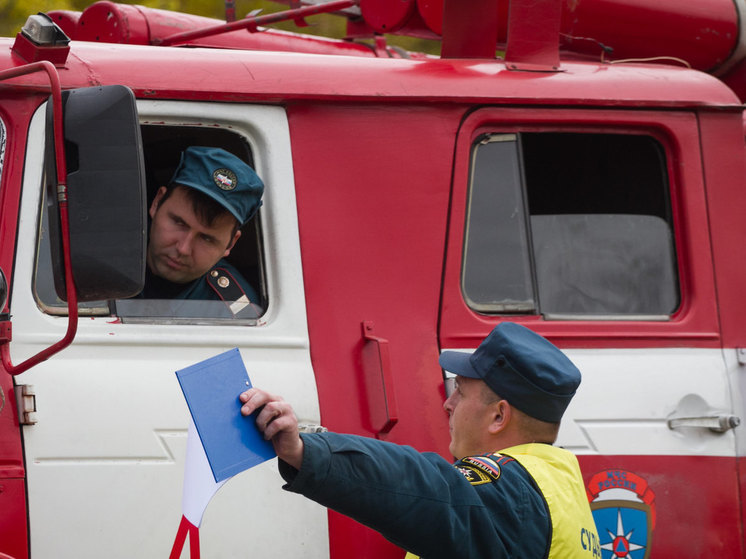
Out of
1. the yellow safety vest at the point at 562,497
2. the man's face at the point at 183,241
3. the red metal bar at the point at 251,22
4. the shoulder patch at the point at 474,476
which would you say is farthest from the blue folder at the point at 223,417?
the red metal bar at the point at 251,22

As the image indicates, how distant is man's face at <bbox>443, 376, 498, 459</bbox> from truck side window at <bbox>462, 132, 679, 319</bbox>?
0.53 metres

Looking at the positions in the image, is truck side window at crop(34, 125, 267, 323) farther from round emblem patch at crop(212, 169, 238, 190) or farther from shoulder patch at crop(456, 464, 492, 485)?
shoulder patch at crop(456, 464, 492, 485)

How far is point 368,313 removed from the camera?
2.75 meters

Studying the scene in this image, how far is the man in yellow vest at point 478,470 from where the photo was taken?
1.75 m

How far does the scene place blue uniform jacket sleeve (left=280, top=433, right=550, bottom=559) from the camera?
5.73 feet

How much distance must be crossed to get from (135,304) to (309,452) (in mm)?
1003

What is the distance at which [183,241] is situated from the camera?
2729mm

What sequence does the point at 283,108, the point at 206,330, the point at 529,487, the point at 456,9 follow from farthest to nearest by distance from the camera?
the point at 456,9, the point at 283,108, the point at 206,330, the point at 529,487

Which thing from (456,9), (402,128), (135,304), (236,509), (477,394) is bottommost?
(236,509)

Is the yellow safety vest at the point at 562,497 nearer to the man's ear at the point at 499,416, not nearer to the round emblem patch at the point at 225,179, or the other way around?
the man's ear at the point at 499,416

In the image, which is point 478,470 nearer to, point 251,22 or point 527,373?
point 527,373

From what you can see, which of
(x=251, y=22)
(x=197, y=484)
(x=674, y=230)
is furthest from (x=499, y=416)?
(x=251, y=22)

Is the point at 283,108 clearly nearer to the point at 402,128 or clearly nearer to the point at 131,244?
the point at 402,128

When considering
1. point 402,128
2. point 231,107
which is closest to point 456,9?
point 402,128
